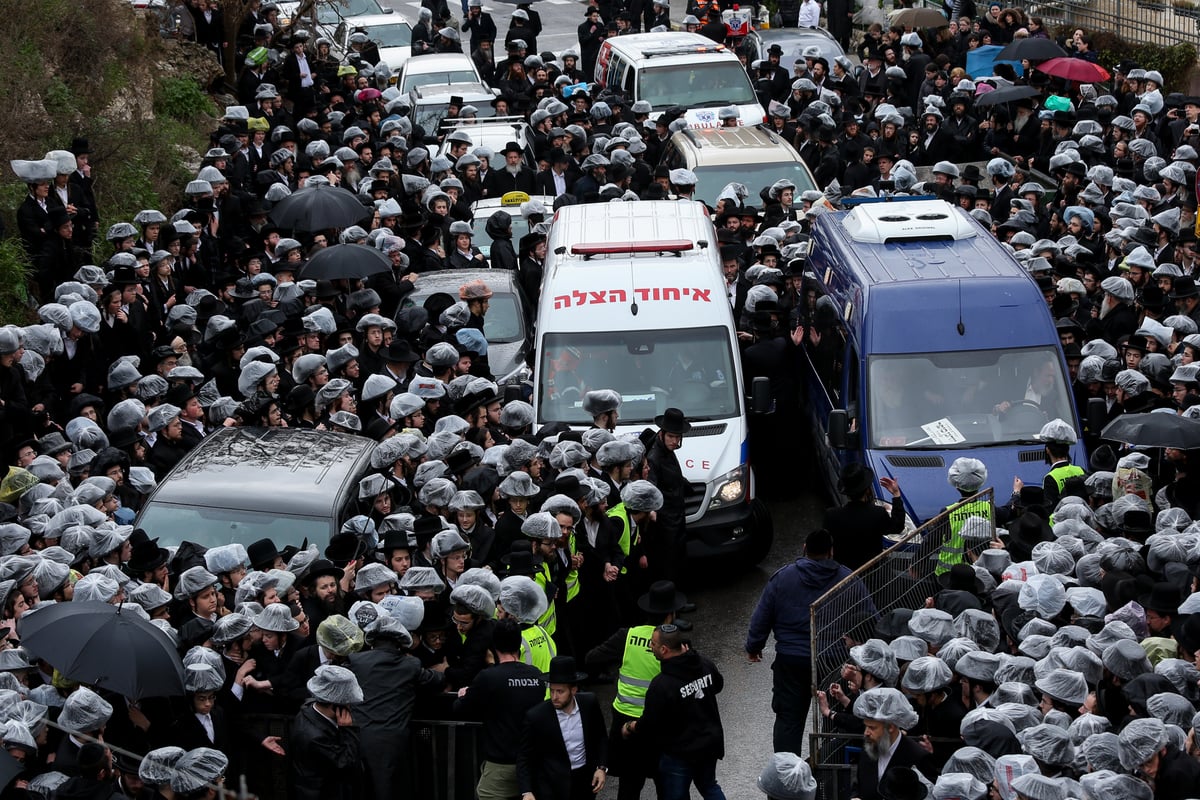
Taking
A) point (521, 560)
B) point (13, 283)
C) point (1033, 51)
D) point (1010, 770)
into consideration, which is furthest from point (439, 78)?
point (1010, 770)

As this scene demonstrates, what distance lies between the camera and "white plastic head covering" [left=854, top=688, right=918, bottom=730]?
7777mm

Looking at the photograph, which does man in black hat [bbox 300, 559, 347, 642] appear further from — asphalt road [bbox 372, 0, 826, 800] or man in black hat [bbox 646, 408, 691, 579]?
man in black hat [bbox 646, 408, 691, 579]

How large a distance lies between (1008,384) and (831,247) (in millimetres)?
2718

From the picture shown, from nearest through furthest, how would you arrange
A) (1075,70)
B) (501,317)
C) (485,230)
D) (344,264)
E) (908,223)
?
(908,223) → (344,264) → (501,317) → (485,230) → (1075,70)

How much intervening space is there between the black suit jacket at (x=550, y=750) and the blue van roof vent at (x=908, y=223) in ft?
22.6

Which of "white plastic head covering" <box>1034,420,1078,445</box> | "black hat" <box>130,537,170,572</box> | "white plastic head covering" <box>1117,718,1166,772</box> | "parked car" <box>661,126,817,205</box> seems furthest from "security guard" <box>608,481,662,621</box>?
"parked car" <box>661,126,817,205</box>

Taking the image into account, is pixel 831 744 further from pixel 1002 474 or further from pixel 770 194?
pixel 770 194

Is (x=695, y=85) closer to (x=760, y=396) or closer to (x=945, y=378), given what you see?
(x=760, y=396)

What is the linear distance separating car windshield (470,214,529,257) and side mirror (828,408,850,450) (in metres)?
6.49

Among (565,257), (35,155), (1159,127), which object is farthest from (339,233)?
(1159,127)

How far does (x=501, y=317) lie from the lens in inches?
628

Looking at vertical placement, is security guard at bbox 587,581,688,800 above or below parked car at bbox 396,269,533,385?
above

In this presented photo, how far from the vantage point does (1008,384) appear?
41.6ft

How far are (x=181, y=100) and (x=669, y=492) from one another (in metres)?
13.1
